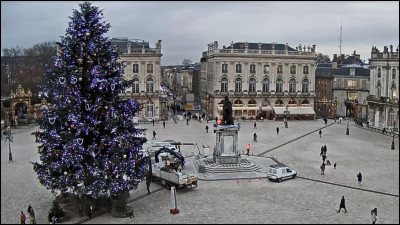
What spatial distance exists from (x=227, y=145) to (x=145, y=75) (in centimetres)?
3380

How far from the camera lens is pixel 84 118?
19766mm

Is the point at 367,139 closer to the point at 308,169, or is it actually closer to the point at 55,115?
the point at 308,169

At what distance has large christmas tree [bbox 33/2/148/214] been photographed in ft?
64.2

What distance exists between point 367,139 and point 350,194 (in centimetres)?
2250

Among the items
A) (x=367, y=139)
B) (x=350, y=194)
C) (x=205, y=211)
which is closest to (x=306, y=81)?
(x=367, y=139)

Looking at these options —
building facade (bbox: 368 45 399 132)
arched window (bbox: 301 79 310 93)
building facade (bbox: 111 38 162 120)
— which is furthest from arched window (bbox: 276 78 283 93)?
building facade (bbox: 111 38 162 120)

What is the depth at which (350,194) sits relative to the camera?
80.9ft

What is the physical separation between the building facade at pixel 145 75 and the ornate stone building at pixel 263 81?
8.53 meters

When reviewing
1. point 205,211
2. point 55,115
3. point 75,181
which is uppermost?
point 55,115

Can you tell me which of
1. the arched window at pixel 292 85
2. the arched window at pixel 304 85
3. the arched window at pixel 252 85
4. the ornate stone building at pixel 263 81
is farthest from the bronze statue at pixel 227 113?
the arched window at pixel 304 85

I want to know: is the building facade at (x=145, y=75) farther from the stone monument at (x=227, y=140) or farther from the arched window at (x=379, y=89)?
the stone monument at (x=227, y=140)

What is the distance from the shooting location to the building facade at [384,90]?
52.3 meters

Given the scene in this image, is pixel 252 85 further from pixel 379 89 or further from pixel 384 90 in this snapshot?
pixel 384 90

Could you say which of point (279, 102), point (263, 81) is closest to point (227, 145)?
point (263, 81)
